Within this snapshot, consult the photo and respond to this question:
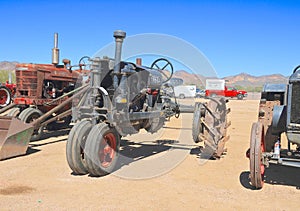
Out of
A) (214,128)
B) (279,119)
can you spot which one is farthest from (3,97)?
(279,119)

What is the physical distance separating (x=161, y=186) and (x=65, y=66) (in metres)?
6.41

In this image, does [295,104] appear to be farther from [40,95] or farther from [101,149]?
[40,95]

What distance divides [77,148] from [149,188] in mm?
1339

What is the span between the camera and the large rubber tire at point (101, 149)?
209 inches

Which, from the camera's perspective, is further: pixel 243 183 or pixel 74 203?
pixel 243 183

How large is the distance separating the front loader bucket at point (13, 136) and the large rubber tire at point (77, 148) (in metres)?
1.81

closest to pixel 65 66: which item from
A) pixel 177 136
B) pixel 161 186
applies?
pixel 177 136

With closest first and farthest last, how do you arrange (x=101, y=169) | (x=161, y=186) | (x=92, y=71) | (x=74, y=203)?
(x=74, y=203) → (x=161, y=186) → (x=101, y=169) → (x=92, y=71)

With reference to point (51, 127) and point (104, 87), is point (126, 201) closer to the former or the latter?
point (104, 87)

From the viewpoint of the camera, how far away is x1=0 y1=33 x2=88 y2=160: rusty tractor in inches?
297

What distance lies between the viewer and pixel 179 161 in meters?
6.99

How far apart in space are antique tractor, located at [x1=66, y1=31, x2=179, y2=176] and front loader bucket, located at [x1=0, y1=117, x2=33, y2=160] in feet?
4.48

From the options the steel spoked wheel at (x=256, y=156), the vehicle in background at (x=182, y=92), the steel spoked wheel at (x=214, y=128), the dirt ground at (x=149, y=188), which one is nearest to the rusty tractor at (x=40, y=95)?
the dirt ground at (x=149, y=188)

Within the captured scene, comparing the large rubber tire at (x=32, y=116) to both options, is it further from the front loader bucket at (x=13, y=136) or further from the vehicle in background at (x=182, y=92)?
the vehicle in background at (x=182, y=92)
